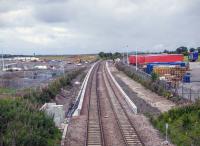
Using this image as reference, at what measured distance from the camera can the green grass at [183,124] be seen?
64.4ft

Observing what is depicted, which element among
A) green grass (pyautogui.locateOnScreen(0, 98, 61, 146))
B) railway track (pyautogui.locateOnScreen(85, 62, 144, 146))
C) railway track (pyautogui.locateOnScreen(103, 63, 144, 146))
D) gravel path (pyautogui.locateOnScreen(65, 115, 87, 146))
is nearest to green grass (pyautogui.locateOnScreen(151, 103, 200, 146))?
railway track (pyautogui.locateOnScreen(103, 63, 144, 146))

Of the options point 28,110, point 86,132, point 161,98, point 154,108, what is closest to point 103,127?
point 86,132

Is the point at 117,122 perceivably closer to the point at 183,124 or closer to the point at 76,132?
the point at 76,132

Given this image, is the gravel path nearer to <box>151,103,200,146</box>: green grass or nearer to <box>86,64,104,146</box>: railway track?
<box>86,64,104,146</box>: railway track

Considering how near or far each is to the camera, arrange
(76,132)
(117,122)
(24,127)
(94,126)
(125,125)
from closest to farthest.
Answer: (24,127), (76,132), (94,126), (125,125), (117,122)

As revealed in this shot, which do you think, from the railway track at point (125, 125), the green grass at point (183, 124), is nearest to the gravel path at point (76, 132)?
the railway track at point (125, 125)

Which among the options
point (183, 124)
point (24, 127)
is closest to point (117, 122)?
point (183, 124)

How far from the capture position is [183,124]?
22344 mm

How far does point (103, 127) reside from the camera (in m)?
24.4

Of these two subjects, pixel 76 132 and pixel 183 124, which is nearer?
pixel 183 124

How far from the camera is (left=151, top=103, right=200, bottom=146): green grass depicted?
19.6 meters

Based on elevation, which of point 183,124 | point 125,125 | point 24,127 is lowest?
point 125,125

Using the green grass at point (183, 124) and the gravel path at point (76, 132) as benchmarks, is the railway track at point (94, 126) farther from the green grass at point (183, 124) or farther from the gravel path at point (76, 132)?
the green grass at point (183, 124)

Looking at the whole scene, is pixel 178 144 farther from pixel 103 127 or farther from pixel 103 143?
pixel 103 127
